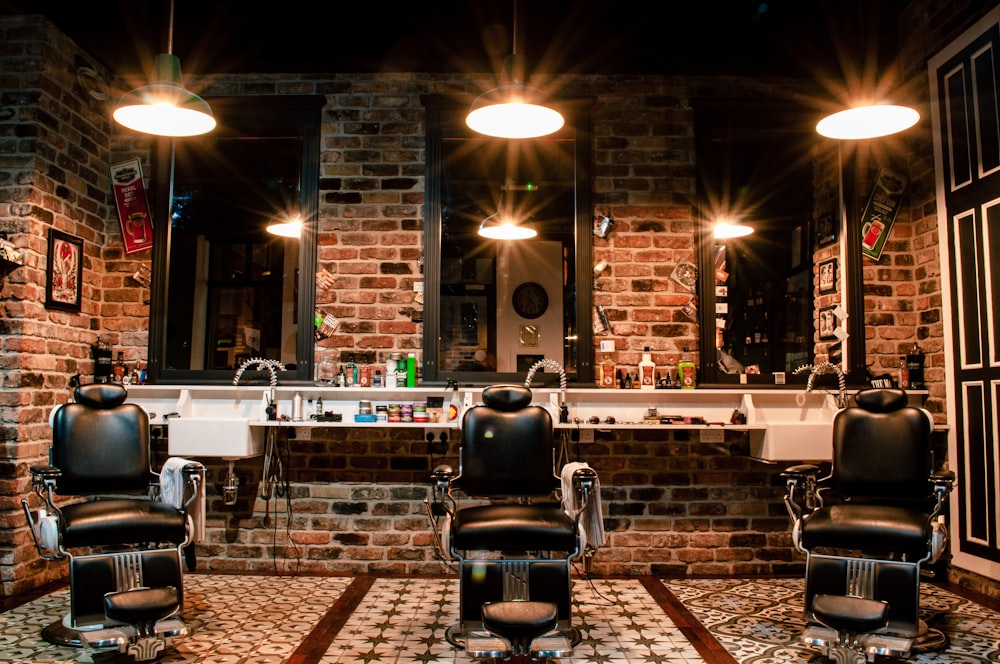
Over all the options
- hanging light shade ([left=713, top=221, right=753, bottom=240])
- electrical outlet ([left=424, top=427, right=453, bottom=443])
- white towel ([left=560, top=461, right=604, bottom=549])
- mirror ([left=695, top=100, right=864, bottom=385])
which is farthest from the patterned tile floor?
hanging light shade ([left=713, top=221, right=753, bottom=240])

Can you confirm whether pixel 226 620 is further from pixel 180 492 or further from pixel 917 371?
pixel 917 371

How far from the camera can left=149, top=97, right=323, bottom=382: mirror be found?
448 cm

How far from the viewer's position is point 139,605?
Answer: 9.32 ft

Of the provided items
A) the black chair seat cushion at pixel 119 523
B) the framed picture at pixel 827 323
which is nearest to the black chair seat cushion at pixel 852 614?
the framed picture at pixel 827 323

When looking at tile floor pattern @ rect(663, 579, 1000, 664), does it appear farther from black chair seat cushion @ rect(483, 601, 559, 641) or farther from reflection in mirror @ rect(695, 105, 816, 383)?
reflection in mirror @ rect(695, 105, 816, 383)

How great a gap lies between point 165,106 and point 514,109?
1.70m

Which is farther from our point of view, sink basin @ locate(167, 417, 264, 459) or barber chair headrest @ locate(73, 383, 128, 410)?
sink basin @ locate(167, 417, 264, 459)

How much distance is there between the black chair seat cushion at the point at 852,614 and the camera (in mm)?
2693

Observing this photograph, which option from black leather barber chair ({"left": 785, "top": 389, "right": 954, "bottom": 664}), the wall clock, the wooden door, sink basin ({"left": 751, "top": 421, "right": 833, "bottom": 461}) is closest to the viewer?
black leather barber chair ({"left": 785, "top": 389, "right": 954, "bottom": 664})

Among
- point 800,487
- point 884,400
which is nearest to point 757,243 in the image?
point 884,400

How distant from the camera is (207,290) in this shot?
4.73 metres

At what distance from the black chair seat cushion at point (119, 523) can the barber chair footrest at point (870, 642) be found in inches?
112

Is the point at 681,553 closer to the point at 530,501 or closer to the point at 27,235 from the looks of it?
the point at 530,501

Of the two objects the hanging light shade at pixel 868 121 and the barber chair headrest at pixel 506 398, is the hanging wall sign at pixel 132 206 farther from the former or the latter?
the hanging light shade at pixel 868 121
